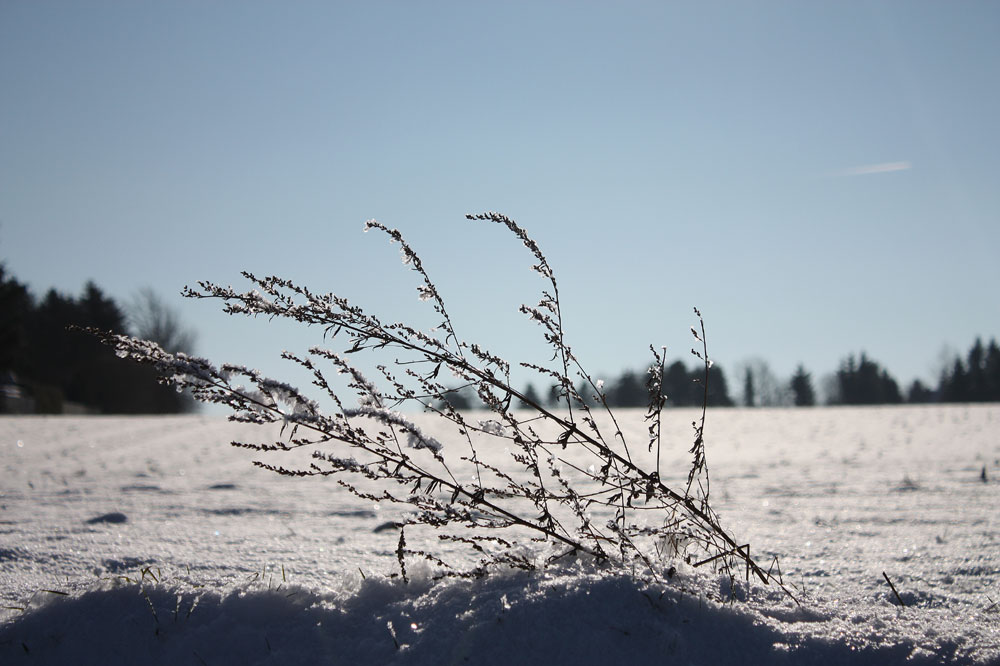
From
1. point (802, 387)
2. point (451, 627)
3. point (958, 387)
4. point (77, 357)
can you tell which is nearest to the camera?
point (451, 627)

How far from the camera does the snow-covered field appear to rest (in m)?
1.69

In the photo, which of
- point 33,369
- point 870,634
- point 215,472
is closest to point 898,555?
point 870,634

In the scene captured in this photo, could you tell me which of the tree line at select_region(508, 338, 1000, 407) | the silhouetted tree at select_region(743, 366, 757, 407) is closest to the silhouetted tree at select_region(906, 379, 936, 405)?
the tree line at select_region(508, 338, 1000, 407)

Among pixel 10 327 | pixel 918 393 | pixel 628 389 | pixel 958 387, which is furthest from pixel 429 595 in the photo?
pixel 918 393

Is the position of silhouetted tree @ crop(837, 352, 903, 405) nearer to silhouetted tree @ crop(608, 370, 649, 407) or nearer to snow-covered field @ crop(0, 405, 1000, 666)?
silhouetted tree @ crop(608, 370, 649, 407)

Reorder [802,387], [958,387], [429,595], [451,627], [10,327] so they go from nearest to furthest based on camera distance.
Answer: [451,627] < [429,595] < [10,327] < [958,387] < [802,387]

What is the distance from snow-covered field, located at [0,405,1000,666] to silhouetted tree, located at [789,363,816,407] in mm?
58010

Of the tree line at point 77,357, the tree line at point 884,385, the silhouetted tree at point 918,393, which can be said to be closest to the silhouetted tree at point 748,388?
the tree line at point 884,385

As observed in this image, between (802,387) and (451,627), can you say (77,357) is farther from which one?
(802,387)

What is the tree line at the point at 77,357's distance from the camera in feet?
107

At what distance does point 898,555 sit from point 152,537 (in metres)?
3.44

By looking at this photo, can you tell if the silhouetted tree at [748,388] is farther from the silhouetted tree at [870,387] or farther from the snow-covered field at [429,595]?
the snow-covered field at [429,595]

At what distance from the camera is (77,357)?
39.8 m

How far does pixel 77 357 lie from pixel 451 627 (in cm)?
4652
